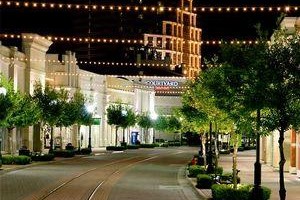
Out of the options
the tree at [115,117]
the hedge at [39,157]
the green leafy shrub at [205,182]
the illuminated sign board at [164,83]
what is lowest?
the hedge at [39,157]

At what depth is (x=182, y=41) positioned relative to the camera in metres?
187

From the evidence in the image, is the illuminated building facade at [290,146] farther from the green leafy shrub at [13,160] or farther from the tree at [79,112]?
the tree at [79,112]

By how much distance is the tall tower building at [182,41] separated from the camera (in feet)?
585

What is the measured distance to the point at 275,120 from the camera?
20219mm

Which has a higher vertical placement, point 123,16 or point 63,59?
point 123,16

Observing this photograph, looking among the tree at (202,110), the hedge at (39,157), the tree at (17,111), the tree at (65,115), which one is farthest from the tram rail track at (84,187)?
the tree at (65,115)

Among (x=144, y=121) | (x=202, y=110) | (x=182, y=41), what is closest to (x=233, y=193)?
(x=202, y=110)

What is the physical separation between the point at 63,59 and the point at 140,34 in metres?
89.6

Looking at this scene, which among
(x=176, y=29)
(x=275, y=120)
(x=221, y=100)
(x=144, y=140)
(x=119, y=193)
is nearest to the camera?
(x=275, y=120)

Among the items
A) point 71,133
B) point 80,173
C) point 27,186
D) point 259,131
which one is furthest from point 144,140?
point 259,131

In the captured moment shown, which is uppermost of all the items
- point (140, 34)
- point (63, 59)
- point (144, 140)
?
point (140, 34)

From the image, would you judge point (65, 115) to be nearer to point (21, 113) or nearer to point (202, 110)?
point (21, 113)

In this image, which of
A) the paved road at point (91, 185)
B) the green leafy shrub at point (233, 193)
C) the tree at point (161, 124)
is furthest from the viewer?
the tree at point (161, 124)

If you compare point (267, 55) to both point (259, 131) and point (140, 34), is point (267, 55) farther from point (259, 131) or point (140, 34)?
point (140, 34)
